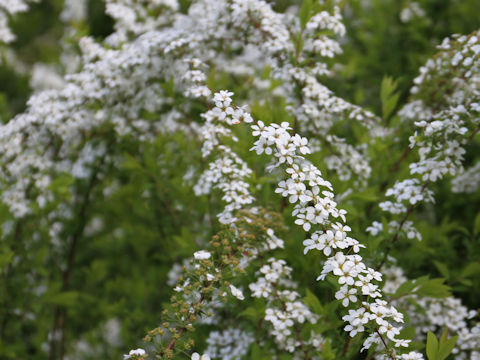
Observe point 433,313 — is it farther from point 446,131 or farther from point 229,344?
point 229,344

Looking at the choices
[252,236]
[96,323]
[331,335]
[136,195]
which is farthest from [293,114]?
[96,323]

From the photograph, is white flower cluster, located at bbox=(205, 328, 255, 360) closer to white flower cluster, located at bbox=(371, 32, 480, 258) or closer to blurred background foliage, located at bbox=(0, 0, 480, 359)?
blurred background foliage, located at bbox=(0, 0, 480, 359)

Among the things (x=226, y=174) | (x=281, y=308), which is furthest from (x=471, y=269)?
(x=226, y=174)

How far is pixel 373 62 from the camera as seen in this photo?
537 cm

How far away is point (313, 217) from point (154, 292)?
282cm

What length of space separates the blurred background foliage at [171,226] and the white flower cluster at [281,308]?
24 cm

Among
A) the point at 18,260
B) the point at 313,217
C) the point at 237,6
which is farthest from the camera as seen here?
the point at 18,260

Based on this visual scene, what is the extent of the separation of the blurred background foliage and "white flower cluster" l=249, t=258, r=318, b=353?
239mm

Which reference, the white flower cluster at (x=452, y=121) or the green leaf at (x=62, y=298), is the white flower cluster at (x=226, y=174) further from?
the green leaf at (x=62, y=298)

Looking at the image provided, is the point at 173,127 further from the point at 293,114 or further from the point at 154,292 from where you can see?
the point at 154,292

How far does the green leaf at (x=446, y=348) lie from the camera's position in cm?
223

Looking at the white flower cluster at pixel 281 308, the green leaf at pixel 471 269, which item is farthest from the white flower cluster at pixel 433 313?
the white flower cluster at pixel 281 308

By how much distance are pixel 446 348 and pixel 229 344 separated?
1.48m

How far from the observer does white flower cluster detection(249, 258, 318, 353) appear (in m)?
2.73
